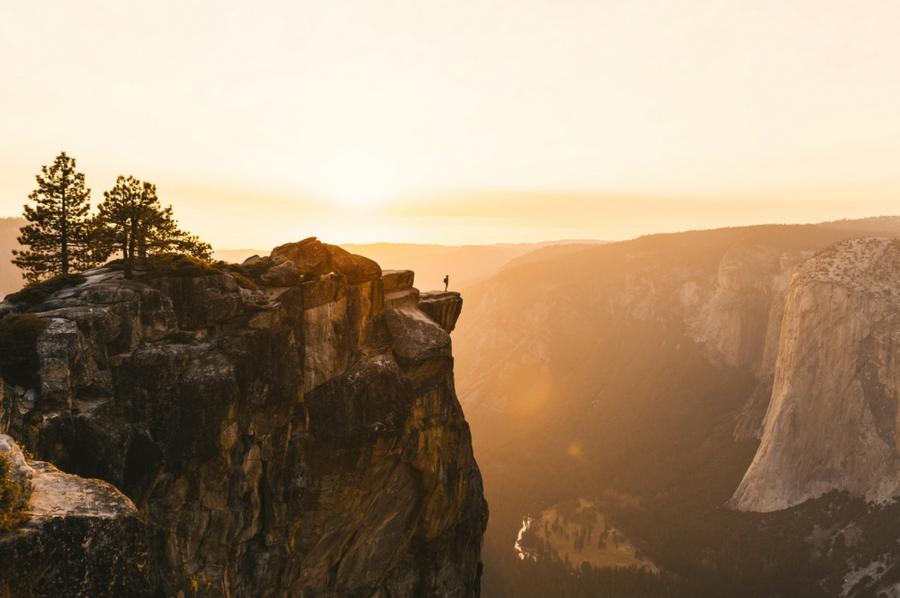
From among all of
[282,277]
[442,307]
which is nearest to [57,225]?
[282,277]

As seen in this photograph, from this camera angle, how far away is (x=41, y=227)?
41.0 meters

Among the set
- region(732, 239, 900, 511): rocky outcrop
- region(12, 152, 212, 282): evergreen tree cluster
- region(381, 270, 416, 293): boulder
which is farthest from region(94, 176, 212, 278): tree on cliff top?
region(732, 239, 900, 511): rocky outcrop

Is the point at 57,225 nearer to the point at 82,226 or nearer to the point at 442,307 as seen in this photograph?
the point at 82,226

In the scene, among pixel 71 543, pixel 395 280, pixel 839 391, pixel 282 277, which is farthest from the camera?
pixel 839 391

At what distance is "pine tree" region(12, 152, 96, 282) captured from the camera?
40.4m

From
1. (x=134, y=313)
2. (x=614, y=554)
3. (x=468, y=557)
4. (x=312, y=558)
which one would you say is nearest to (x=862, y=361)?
(x=614, y=554)

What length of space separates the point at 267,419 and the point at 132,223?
1813 centimetres

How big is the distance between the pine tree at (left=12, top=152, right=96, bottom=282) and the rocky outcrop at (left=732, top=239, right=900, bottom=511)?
6010 inches

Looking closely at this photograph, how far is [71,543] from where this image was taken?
13305 millimetres

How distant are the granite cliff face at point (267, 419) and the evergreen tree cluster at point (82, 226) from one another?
5.24 meters

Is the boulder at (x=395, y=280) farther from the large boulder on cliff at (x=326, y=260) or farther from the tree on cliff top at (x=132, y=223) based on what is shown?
the tree on cliff top at (x=132, y=223)

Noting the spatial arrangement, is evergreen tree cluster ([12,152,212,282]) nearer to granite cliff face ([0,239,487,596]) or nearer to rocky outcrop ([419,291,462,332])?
granite cliff face ([0,239,487,596])

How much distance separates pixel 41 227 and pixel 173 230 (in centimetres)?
894

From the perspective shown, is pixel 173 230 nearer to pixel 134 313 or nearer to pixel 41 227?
pixel 41 227
